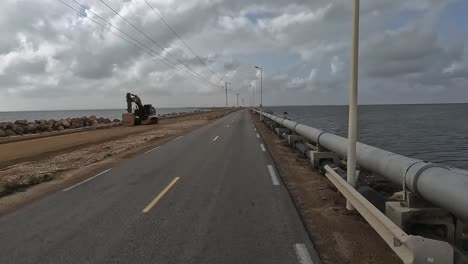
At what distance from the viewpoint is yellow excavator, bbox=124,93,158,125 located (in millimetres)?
45022

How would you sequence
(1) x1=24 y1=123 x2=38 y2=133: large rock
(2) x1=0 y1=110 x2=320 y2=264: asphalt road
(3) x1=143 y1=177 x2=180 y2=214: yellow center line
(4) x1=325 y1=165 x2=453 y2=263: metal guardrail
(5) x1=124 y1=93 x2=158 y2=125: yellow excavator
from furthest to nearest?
(5) x1=124 y1=93 x2=158 y2=125: yellow excavator, (1) x1=24 y1=123 x2=38 y2=133: large rock, (3) x1=143 y1=177 x2=180 y2=214: yellow center line, (2) x1=0 y1=110 x2=320 y2=264: asphalt road, (4) x1=325 y1=165 x2=453 y2=263: metal guardrail

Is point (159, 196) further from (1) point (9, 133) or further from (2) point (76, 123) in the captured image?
(2) point (76, 123)

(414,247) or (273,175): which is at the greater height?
(414,247)

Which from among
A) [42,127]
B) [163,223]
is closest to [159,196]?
[163,223]

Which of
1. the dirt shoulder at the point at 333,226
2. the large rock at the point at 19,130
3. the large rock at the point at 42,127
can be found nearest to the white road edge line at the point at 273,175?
the dirt shoulder at the point at 333,226

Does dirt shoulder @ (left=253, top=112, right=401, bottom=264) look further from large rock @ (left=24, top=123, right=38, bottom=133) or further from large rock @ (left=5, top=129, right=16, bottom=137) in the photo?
large rock @ (left=24, top=123, right=38, bottom=133)

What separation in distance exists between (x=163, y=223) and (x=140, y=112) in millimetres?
41269

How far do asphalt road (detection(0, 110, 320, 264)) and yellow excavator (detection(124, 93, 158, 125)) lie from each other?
34360 mm

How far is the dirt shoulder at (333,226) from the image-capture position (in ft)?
17.6

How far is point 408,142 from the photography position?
1459 inches

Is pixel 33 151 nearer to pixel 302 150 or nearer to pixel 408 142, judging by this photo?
pixel 302 150

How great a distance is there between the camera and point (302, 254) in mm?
5391

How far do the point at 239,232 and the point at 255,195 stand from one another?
2.69 meters

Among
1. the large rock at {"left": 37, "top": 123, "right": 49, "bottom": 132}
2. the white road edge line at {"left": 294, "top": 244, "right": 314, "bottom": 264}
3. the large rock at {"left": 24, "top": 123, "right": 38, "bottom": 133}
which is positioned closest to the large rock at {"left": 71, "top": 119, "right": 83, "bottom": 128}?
the large rock at {"left": 37, "top": 123, "right": 49, "bottom": 132}
